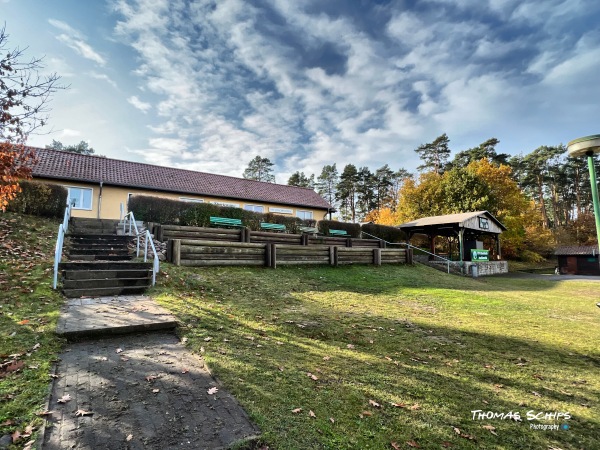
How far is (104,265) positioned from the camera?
685cm

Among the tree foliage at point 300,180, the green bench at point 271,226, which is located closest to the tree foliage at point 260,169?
the tree foliage at point 300,180

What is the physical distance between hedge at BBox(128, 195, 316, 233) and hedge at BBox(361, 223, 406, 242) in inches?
349

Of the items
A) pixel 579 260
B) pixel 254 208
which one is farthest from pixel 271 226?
pixel 579 260

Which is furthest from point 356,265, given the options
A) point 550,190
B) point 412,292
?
point 550,190

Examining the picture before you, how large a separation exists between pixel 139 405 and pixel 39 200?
12484 millimetres

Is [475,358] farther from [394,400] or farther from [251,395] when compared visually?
[251,395]

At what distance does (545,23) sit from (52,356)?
12.9m

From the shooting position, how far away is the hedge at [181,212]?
1348 centimetres

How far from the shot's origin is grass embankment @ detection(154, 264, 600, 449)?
2.42m

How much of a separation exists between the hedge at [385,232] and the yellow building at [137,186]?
6842 mm

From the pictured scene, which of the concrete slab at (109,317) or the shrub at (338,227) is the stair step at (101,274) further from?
the shrub at (338,227)

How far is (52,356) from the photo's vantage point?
130 inches

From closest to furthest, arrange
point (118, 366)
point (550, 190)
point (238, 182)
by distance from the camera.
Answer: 1. point (118, 366)
2. point (238, 182)
3. point (550, 190)

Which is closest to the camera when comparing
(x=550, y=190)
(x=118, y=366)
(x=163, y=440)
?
(x=163, y=440)
